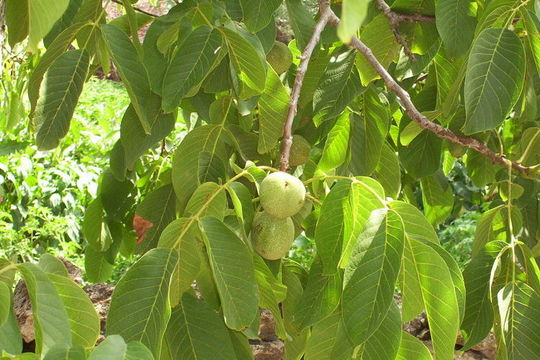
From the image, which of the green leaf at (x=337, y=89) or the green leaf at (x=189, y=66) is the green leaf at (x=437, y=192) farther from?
the green leaf at (x=189, y=66)

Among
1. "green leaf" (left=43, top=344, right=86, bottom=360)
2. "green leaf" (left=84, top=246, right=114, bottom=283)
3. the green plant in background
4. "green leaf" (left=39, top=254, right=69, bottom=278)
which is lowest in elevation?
the green plant in background

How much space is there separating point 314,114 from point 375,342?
23.1 inches

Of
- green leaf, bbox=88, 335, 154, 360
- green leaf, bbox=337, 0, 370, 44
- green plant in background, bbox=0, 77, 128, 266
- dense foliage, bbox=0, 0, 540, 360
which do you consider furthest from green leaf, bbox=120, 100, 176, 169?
green plant in background, bbox=0, 77, 128, 266

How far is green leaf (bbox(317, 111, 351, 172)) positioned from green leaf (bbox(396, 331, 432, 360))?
48 cm

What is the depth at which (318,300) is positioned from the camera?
1.18 metres

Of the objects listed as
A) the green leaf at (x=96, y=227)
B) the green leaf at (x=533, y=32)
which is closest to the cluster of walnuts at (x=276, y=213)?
the green leaf at (x=533, y=32)

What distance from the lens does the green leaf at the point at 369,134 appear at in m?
1.56

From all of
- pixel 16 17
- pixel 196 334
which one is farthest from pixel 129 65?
pixel 196 334

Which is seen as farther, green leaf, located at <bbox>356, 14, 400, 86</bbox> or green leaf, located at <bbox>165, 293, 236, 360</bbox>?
green leaf, located at <bbox>356, 14, 400, 86</bbox>

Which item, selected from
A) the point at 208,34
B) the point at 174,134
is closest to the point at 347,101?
the point at 208,34

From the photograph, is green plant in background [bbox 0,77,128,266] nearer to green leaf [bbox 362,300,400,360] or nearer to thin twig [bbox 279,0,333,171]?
thin twig [bbox 279,0,333,171]

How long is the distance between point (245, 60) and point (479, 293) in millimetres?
547

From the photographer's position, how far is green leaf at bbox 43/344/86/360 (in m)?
0.79

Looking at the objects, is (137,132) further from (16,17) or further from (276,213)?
(276,213)
